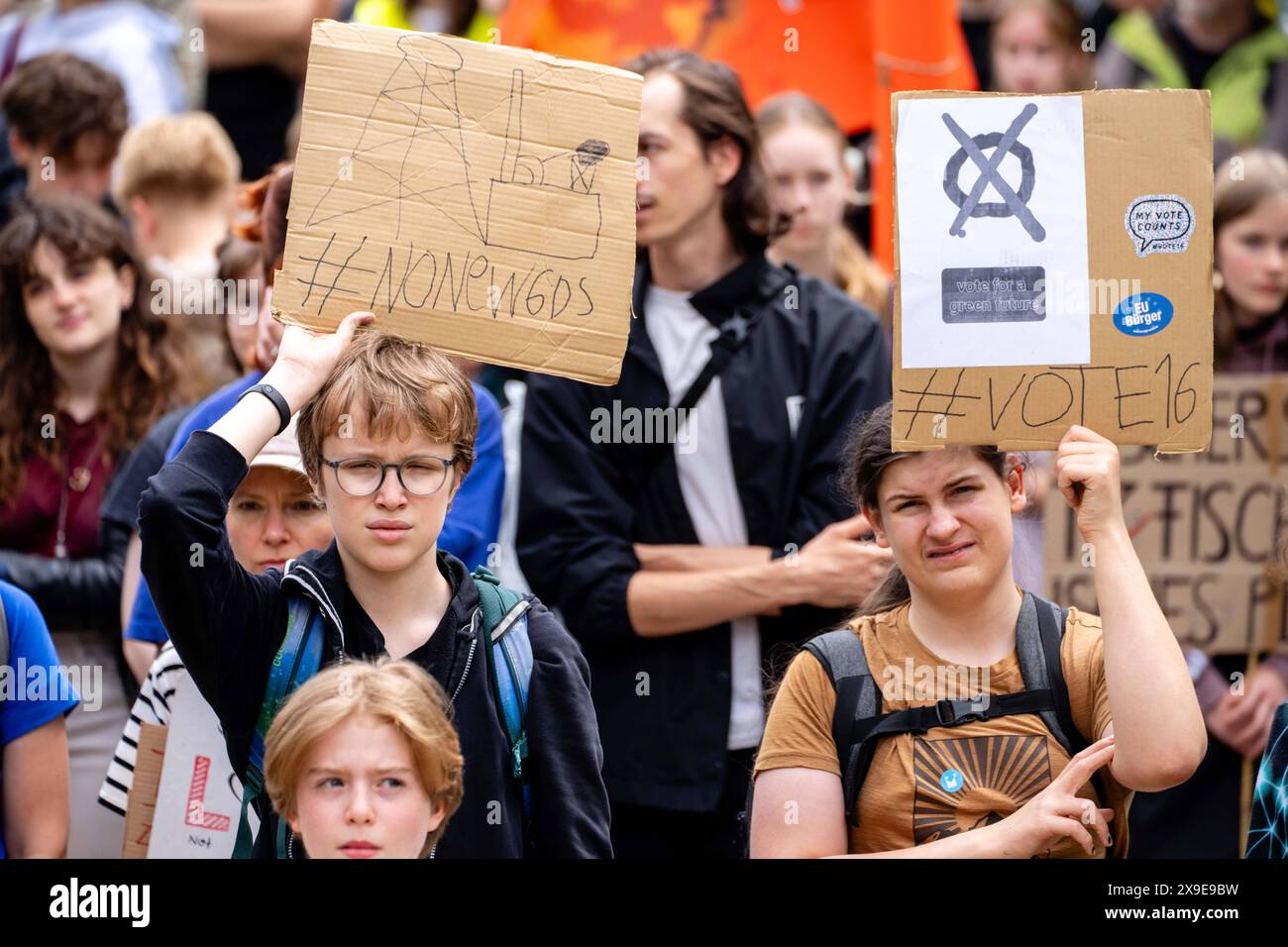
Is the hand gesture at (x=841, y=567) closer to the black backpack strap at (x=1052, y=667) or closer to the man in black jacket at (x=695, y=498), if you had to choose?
the man in black jacket at (x=695, y=498)

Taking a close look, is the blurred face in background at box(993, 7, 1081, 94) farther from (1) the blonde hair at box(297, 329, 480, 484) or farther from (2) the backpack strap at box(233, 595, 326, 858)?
(2) the backpack strap at box(233, 595, 326, 858)

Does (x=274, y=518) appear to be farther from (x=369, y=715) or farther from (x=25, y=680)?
(x=369, y=715)

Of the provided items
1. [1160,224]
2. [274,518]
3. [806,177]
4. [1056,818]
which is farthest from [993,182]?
[806,177]

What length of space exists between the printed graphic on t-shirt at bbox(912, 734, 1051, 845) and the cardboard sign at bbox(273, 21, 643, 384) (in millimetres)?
971

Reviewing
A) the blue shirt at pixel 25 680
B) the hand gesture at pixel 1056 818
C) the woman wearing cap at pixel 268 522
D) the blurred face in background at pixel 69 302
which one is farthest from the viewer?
the blurred face in background at pixel 69 302

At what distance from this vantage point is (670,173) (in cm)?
491

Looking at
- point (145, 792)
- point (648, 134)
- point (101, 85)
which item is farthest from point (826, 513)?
point (101, 85)

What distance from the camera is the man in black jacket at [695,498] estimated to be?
447 cm

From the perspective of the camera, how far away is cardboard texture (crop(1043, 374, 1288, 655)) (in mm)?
5305

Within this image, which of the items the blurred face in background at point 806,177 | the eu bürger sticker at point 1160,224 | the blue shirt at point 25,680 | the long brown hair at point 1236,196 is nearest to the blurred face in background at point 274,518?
the blue shirt at point 25,680

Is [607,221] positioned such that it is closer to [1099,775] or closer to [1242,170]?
[1099,775]

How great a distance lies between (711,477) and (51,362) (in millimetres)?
2096

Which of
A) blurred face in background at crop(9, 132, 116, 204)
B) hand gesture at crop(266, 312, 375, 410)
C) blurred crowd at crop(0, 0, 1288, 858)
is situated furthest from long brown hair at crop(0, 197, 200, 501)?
hand gesture at crop(266, 312, 375, 410)

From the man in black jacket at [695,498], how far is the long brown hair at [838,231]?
1.28 m
